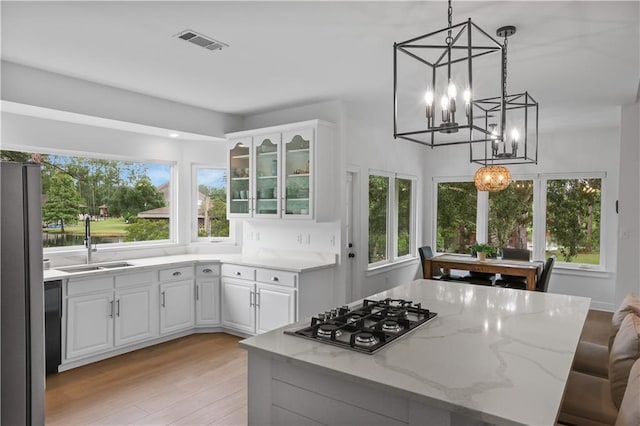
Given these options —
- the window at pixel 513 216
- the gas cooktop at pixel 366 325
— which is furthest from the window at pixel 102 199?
the window at pixel 513 216

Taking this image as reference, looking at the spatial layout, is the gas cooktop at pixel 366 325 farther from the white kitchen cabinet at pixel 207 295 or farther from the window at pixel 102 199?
the window at pixel 102 199

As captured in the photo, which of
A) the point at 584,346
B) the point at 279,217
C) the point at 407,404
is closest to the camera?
the point at 407,404

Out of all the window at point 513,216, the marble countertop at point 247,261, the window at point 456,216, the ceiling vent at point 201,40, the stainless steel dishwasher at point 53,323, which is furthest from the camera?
the window at point 456,216

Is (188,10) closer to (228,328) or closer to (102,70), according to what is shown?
(102,70)

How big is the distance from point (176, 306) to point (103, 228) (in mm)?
1261

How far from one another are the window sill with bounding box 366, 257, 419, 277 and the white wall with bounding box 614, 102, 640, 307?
9.36 ft

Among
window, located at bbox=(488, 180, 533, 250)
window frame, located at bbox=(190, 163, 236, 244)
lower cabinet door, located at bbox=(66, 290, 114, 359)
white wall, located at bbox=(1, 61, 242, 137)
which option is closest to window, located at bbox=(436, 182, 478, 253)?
window, located at bbox=(488, 180, 533, 250)

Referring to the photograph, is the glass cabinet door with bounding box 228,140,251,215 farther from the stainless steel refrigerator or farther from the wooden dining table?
the stainless steel refrigerator

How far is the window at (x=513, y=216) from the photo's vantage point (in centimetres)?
657

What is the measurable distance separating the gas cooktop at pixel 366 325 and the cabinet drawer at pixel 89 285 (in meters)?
2.63

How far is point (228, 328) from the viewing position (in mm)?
4637

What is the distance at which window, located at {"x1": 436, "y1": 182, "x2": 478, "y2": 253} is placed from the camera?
7141mm

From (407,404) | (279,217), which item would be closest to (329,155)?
(279,217)

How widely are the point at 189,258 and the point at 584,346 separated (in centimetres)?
391
